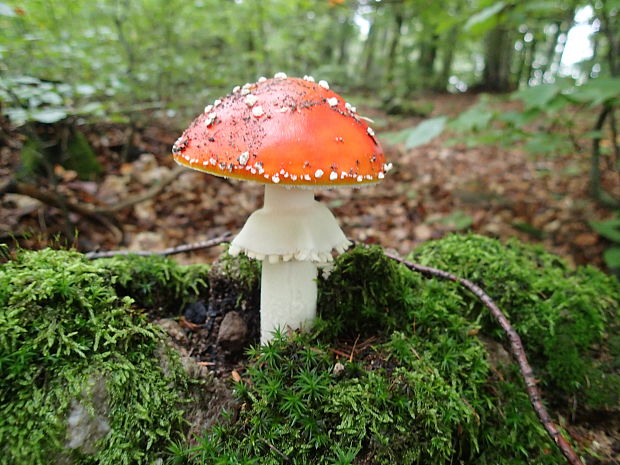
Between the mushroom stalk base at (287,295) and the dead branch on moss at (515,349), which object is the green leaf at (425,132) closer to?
the dead branch on moss at (515,349)

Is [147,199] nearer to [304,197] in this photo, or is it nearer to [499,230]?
[304,197]

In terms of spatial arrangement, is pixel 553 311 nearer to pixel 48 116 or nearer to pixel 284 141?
pixel 284 141

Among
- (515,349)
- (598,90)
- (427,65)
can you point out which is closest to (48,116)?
Answer: (515,349)

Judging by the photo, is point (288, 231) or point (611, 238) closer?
point (288, 231)

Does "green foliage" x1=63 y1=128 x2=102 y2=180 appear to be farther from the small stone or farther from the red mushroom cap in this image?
the red mushroom cap

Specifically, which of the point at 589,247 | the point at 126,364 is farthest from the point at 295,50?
the point at 126,364

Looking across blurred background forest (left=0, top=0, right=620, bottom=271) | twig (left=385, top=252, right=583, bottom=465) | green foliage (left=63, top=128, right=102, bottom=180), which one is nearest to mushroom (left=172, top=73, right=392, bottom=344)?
twig (left=385, top=252, right=583, bottom=465)
